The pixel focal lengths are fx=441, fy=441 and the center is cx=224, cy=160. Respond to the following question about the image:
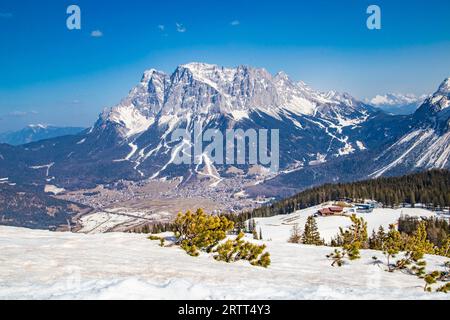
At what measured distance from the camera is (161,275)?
14750mm

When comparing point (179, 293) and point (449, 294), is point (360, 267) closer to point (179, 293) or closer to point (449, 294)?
point (449, 294)

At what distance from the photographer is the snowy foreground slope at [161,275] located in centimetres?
1221

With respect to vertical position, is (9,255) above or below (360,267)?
above

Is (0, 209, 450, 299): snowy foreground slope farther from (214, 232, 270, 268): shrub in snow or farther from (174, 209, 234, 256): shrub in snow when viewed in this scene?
(174, 209, 234, 256): shrub in snow

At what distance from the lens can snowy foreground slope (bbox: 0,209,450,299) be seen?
12211 millimetres

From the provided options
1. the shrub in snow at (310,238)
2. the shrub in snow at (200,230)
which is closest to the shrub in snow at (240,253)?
the shrub in snow at (200,230)

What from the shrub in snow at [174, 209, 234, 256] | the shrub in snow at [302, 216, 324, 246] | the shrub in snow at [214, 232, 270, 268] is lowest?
the shrub in snow at [302, 216, 324, 246]

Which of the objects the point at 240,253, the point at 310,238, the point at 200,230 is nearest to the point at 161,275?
the point at 240,253

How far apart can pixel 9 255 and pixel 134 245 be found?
248 inches

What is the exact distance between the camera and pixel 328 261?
22.0 meters

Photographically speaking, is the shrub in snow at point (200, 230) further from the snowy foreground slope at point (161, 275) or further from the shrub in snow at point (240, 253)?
the shrub in snow at point (240, 253)

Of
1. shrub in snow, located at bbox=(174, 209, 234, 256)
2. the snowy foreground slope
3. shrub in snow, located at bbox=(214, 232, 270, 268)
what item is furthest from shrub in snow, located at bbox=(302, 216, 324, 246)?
the snowy foreground slope

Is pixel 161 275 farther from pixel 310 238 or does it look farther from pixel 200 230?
pixel 310 238
